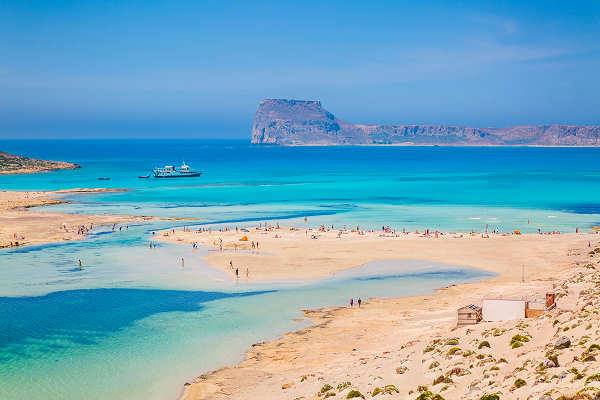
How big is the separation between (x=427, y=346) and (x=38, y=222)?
205 ft

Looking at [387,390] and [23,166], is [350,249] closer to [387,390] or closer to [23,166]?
[387,390]

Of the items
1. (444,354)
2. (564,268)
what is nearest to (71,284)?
(444,354)

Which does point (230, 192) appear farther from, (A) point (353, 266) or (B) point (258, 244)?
(A) point (353, 266)

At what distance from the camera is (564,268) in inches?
1935

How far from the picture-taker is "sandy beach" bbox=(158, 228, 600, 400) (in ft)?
65.0

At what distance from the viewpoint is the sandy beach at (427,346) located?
19797mm

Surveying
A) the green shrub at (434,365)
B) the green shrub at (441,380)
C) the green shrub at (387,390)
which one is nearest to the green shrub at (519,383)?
the green shrub at (441,380)

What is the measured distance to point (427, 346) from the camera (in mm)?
26141

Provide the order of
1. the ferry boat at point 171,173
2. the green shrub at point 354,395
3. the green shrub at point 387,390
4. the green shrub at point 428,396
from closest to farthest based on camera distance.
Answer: the green shrub at point 428,396 < the green shrub at point 354,395 < the green shrub at point 387,390 < the ferry boat at point 171,173

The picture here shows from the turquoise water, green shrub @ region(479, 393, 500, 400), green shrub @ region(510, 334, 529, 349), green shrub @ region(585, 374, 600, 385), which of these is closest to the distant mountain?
the turquoise water

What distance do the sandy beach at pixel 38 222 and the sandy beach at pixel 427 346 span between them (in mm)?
22748

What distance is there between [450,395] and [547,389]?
3754 millimetres

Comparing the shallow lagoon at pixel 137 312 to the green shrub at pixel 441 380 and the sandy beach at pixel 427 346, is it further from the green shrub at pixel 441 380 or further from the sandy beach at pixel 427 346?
the green shrub at pixel 441 380

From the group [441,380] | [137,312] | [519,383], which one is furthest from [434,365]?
[137,312]
